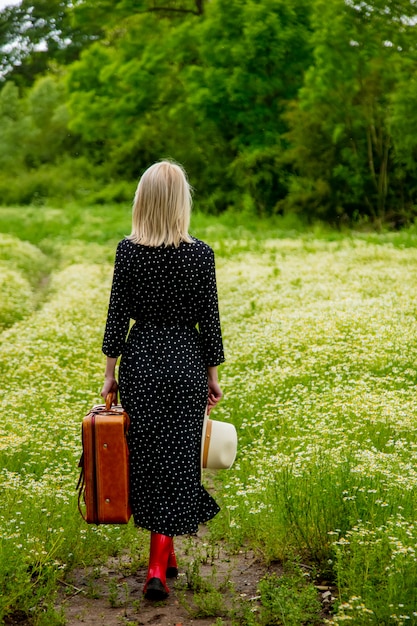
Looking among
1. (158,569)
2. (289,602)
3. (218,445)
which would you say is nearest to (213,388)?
(218,445)

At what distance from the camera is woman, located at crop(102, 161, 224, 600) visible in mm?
4816

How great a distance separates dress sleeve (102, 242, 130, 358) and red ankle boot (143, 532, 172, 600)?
3.63 feet

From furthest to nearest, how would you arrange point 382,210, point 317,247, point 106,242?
point 382,210 → point 106,242 → point 317,247

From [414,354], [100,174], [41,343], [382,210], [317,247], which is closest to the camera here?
[414,354]

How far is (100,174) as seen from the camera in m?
51.6

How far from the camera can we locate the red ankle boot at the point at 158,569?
4.70 meters

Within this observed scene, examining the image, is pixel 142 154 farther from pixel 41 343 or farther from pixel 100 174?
pixel 41 343

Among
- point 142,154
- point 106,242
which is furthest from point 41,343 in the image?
point 142,154

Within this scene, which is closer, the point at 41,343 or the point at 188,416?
the point at 188,416

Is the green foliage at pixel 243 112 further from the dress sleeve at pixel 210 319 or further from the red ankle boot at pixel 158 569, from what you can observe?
the red ankle boot at pixel 158 569

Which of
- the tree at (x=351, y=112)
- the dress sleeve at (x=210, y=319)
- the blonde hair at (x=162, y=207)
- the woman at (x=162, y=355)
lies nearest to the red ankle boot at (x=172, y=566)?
the woman at (x=162, y=355)

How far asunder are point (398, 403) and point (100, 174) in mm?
46221

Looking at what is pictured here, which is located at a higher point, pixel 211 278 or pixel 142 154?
pixel 142 154

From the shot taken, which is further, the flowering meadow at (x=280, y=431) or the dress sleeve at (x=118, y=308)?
the dress sleeve at (x=118, y=308)
